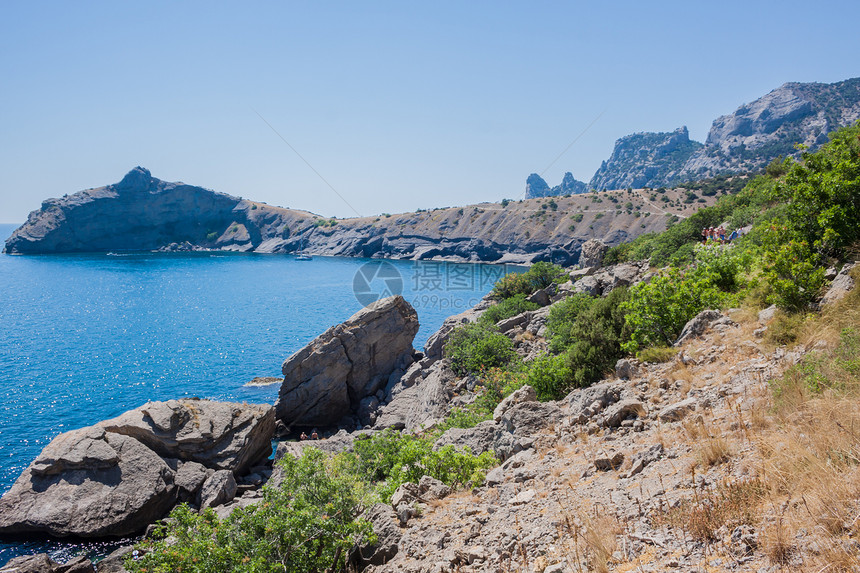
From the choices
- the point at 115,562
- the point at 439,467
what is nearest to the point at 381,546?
the point at 439,467

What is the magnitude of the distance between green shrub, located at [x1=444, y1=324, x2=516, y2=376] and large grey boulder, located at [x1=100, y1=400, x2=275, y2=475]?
11.3 m

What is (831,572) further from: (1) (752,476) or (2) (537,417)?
(2) (537,417)

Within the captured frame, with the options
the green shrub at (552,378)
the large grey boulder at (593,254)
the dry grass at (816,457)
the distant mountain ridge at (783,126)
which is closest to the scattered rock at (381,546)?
the dry grass at (816,457)

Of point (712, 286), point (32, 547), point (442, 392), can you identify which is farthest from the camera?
point (442, 392)

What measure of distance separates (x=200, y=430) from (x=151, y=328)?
1576 inches

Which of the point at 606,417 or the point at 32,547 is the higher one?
the point at 606,417

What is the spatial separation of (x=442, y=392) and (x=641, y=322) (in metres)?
12.3

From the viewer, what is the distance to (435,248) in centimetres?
14125

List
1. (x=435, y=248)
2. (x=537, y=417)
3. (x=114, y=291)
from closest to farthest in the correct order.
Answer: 1. (x=537, y=417)
2. (x=114, y=291)
3. (x=435, y=248)

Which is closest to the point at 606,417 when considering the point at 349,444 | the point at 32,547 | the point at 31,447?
the point at 349,444

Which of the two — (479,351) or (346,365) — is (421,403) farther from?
(346,365)

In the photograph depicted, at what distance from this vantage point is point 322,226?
6905 inches

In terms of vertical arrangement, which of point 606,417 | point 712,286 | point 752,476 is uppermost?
point 712,286

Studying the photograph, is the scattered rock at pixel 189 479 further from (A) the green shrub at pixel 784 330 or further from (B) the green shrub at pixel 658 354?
(A) the green shrub at pixel 784 330
